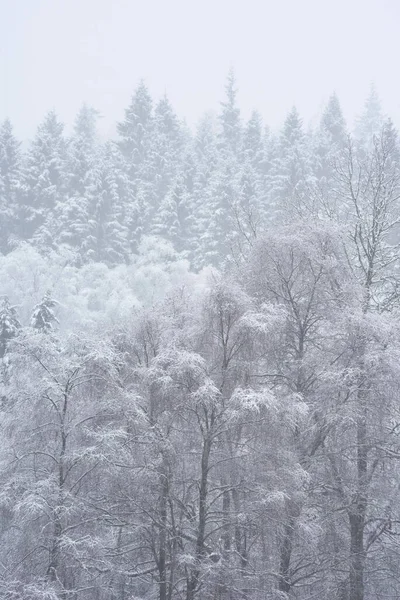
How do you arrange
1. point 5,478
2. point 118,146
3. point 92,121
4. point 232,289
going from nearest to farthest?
point 5,478
point 232,289
point 118,146
point 92,121

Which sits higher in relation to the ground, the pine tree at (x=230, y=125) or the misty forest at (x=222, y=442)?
the pine tree at (x=230, y=125)

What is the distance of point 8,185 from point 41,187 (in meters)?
3.37

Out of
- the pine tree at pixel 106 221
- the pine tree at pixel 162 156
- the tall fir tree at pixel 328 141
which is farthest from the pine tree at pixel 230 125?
the pine tree at pixel 106 221

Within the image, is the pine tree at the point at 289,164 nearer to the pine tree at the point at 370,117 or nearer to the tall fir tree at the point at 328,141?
the tall fir tree at the point at 328,141

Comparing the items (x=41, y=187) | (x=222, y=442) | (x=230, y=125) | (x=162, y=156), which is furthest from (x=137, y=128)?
(x=222, y=442)

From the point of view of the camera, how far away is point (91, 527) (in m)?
12.0

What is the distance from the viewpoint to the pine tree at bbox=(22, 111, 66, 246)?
4594 centimetres

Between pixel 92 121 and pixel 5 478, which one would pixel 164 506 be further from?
pixel 92 121

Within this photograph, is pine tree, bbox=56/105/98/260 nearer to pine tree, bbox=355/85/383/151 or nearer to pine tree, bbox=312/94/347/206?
pine tree, bbox=312/94/347/206

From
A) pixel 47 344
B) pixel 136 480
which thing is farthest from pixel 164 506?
pixel 47 344

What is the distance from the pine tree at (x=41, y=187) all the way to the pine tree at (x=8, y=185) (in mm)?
715

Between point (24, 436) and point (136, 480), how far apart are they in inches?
106

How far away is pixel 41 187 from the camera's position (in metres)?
47.5

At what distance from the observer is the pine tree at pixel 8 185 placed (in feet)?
151
